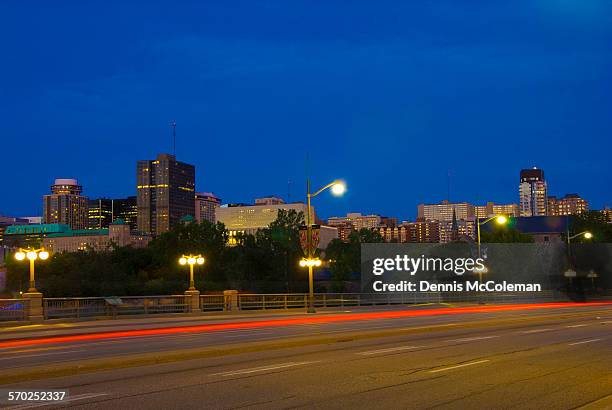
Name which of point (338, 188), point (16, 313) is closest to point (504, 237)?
point (338, 188)

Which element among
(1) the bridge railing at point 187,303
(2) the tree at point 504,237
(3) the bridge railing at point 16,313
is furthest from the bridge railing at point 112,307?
(2) the tree at point 504,237

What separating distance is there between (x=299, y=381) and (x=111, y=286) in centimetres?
6660

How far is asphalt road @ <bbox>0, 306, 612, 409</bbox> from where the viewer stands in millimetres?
A: 12390

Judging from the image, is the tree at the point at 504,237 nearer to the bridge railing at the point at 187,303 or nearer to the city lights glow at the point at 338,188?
the bridge railing at the point at 187,303

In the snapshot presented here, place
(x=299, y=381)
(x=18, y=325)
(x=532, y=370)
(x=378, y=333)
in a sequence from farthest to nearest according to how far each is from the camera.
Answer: (x=18, y=325) < (x=378, y=333) < (x=532, y=370) < (x=299, y=381)

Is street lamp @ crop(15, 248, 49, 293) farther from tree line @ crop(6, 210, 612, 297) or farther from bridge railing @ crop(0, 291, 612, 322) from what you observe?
tree line @ crop(6, 210, 612, 297)

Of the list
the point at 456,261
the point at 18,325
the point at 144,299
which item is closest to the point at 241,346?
the point at 18,325

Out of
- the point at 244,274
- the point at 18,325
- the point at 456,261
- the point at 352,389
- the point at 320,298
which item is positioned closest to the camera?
the point at 352,389

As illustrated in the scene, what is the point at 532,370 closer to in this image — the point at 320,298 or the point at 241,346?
the point at 241,346

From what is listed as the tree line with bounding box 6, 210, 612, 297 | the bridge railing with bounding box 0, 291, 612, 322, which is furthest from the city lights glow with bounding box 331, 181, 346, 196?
the tree line with bounding box 6, 210, 612, 297

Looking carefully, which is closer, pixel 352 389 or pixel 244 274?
pixel 352 389

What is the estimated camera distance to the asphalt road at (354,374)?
40.6 feet

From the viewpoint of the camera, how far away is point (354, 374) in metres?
15.6

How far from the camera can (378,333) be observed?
2598 cm
